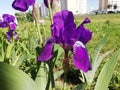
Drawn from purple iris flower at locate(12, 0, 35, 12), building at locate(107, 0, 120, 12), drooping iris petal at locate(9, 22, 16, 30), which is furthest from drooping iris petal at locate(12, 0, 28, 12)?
building at locate(107, 0, 120, 12)

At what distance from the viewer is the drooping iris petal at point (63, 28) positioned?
3.33ft

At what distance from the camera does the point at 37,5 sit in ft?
3.90

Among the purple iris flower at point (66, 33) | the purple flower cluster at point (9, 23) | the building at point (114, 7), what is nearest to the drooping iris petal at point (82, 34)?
the purple iris flower at point (66, 33)

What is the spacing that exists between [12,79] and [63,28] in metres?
0.26

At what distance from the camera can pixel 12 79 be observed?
980 millimetres

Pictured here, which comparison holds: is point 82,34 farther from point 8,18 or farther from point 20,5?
point 8,18

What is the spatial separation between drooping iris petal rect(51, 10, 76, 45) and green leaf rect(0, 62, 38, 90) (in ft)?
0.57

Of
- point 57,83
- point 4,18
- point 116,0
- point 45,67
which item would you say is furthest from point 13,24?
point 116,0

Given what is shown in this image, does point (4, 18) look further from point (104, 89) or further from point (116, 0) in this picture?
point (116, 0)

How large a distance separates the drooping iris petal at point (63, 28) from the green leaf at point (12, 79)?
0.57ft

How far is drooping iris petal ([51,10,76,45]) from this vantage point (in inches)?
39.9

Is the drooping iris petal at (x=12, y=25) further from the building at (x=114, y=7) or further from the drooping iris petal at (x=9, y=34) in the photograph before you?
the building at (x=114, y=7)

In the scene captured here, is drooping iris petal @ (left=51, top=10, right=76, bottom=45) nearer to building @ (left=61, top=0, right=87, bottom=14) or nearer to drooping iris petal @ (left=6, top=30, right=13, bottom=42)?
building @ (left=61, top=0, right=87, bottom=14)

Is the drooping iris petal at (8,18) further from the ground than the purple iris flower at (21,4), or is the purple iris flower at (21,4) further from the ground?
the purple iris flower at (21,4)
